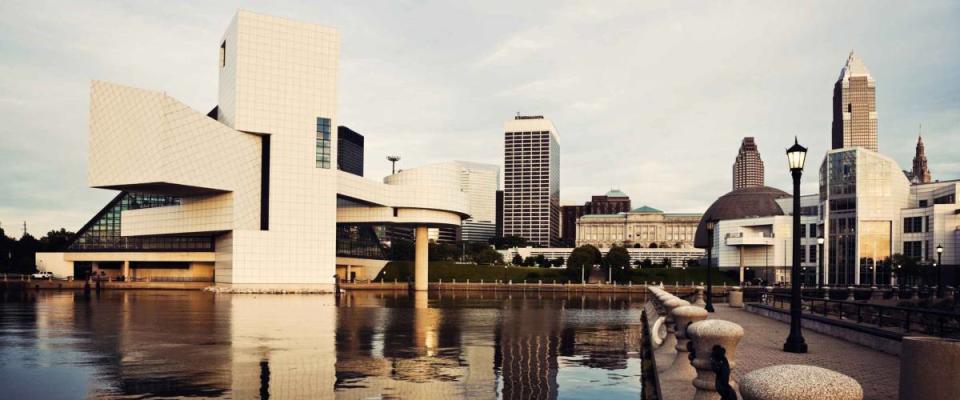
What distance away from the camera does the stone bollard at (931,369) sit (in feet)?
19.4

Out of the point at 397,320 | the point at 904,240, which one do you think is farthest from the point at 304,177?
the point at 904,240

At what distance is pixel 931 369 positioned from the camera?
600 centimetres

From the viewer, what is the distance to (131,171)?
250 feet

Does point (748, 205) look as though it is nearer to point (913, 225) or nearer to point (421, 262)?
point (913, 225)

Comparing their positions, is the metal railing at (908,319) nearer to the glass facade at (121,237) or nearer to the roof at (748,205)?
the glass facade at (121,237)

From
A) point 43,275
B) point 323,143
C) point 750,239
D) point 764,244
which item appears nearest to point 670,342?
point 323,143

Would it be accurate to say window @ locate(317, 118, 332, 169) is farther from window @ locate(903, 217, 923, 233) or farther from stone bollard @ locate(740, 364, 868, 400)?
stone bollard @ locate(740, 364, 868, 400)

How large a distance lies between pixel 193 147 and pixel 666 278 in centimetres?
8059

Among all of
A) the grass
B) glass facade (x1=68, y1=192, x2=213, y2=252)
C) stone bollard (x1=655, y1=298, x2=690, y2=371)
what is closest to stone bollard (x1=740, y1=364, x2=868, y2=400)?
stone bollard (x1=655, y1=298, x2=690, y2=371)

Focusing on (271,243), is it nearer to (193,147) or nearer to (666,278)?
(193,147)

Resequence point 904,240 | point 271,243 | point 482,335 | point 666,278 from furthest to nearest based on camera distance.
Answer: point 666,278
point 904,240
point 271,243
point 482,335

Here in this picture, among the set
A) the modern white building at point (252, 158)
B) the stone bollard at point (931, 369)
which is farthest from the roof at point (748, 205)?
the stone bollard at point (931, 369)

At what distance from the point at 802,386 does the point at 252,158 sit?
3319 inches

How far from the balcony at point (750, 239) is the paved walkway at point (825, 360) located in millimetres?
124953
